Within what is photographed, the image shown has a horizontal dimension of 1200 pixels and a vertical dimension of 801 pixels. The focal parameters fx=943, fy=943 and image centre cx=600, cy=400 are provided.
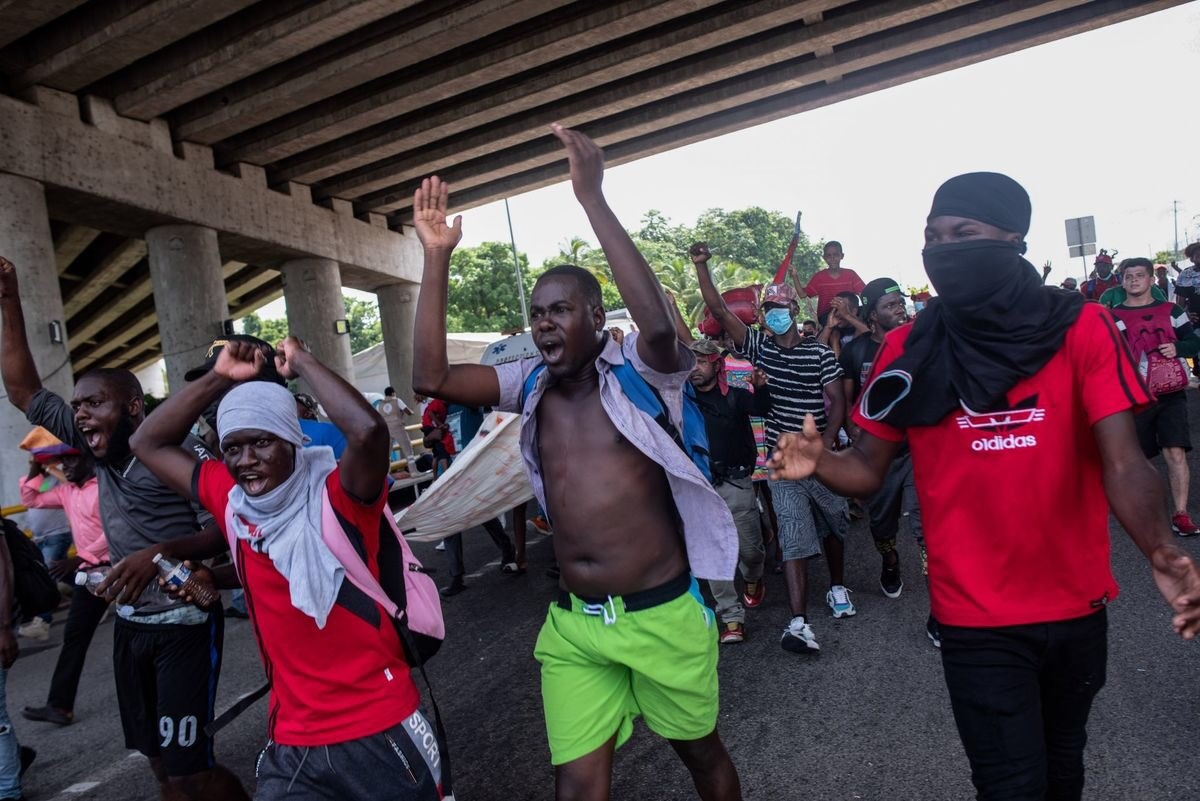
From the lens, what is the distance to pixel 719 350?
6215 millimetres

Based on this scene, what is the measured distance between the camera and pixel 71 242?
1858 centimetres

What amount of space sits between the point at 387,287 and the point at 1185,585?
2062 centimetres

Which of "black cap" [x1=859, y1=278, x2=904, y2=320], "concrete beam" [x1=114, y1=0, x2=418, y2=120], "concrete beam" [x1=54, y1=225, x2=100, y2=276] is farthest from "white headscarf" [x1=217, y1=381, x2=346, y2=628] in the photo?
"concrete beam" [x1=54, y1=225, x2=100, y2=276]

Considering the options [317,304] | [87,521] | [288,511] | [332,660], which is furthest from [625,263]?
[317,304]

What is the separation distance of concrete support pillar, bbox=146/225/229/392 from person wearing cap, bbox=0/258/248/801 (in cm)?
1129

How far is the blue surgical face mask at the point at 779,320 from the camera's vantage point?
19.7 ft

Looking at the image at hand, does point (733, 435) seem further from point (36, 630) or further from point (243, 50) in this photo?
point (243, 50)

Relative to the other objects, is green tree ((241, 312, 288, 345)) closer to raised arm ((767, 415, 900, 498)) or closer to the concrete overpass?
the concrete overpass

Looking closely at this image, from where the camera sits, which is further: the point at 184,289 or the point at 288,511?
the point at 184,289

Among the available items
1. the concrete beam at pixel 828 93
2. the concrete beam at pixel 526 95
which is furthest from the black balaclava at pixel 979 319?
the concrete beam at pixel 828 93

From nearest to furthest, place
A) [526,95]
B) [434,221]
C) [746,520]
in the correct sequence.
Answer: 1. [434,221]
2. [746,520]
3. [526,95]

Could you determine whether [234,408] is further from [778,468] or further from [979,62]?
[979,62]

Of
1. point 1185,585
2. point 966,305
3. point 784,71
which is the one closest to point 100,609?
point 966,305

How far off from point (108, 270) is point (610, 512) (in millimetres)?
21790
